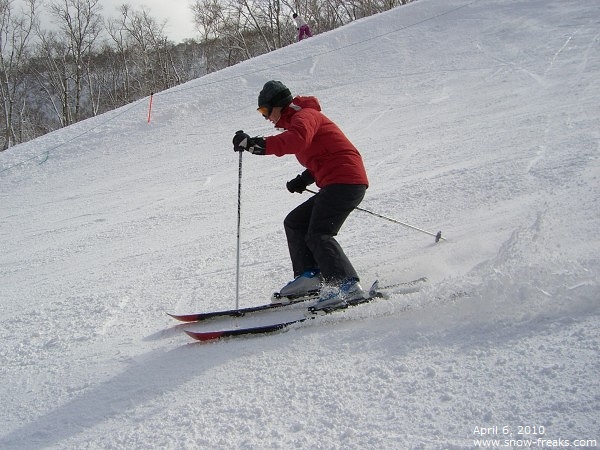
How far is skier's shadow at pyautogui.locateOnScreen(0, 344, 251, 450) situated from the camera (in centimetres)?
272

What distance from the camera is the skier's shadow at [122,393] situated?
272 centimetres

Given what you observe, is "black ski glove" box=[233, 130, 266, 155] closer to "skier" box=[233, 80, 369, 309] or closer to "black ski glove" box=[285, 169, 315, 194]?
"skier" box=[233, 80, 369, 309]

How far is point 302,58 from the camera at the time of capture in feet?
54.6

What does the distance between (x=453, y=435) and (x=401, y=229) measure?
10.7 feet

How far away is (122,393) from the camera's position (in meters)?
2.99

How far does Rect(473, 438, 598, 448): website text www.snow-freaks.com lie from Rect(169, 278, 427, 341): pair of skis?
1544 millimetres

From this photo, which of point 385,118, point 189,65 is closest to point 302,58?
point 385,118

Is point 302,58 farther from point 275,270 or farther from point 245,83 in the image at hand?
point 275,270

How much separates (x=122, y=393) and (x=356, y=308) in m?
1.56

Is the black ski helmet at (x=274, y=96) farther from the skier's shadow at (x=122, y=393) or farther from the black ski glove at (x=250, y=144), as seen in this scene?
the skier's shadow at (x=122, y=393)

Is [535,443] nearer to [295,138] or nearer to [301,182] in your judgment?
[295,138]

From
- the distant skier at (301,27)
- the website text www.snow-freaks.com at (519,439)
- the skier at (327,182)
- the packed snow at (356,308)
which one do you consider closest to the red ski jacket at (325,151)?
the skier at (327,182)

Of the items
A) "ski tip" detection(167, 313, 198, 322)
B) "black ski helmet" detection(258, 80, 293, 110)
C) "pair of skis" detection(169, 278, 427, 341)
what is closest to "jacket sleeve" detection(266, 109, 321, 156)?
"black ski helmet" detection(258, 80, 293, 110)

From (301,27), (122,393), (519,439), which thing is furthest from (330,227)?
(301,27)
